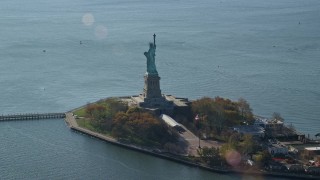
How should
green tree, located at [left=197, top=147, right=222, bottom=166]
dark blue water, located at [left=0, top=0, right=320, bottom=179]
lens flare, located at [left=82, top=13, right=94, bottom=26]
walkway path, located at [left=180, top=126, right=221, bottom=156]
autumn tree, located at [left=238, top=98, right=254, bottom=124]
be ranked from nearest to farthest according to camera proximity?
1. green tree, located at [left=197, top=147, right=222, bottom=166]
2. walkway path, located at [left=180, top=126, right=221, bottom=156]
3. dark blue water, located at [left=0, top=0, right=320, bottom=179]
4. autumn tree, located at [left=238, top=98, right=254, bottom=124]
5. lens flare, located at [left=82, top=13, right=94, bottom=26]

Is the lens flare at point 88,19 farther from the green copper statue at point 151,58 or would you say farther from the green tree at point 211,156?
the green tree at point 211,156

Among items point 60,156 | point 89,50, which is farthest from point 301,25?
point 60,156

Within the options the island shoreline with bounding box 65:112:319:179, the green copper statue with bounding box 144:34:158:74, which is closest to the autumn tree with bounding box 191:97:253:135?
the green copper statue with bounding box 144:34:158:74

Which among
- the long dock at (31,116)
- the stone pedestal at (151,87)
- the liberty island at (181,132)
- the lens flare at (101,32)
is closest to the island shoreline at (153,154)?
the liberty island at (181,132)

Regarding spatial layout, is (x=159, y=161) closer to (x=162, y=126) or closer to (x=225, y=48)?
(x=162, y=126)

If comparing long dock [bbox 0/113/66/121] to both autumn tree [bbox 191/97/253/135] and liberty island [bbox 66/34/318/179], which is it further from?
autumn tree [bbox 191/97/253/135]

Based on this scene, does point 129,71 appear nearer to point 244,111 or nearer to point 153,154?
point 244,111
